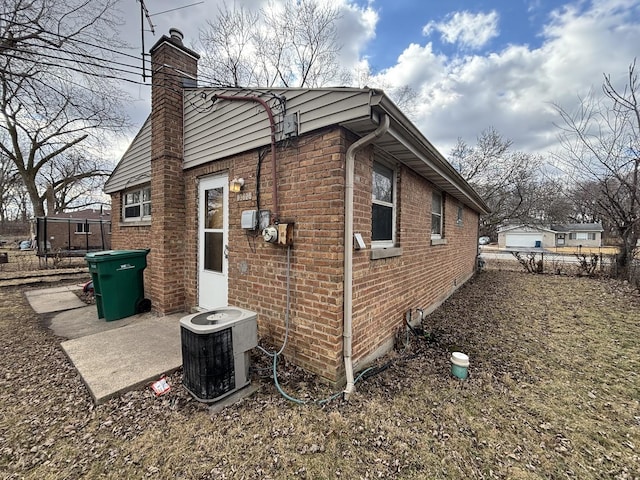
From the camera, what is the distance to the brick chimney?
4.65 meters

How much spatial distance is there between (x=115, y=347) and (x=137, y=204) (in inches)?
156

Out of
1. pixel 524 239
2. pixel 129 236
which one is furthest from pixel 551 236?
pixel 129 236

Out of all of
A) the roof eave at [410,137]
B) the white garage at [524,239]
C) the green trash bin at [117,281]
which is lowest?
the white garage at [524,239]

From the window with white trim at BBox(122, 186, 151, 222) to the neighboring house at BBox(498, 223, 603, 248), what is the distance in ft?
148

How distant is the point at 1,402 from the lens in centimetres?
255

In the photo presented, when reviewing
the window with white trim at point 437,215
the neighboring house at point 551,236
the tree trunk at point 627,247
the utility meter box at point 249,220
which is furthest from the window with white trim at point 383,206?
the neighboring house at point 551,236

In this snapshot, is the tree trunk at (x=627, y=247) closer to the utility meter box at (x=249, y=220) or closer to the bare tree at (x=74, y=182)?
the utility meter box at (x=249, y=220)

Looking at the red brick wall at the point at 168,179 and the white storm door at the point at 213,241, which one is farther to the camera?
the red brick wall at the point at 168,179

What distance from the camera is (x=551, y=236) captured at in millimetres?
38938

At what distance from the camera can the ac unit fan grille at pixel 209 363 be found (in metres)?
2.43

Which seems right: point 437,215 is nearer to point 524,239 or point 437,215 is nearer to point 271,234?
point 271,234

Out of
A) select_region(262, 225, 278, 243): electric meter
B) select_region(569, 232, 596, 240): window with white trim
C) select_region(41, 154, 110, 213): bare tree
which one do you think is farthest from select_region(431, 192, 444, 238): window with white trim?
select_region(569, 232, 596, 240): window with white trim

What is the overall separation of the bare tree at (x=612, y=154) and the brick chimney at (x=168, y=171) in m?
11.6

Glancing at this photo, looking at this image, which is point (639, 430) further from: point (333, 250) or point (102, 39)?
point (102, 39)
